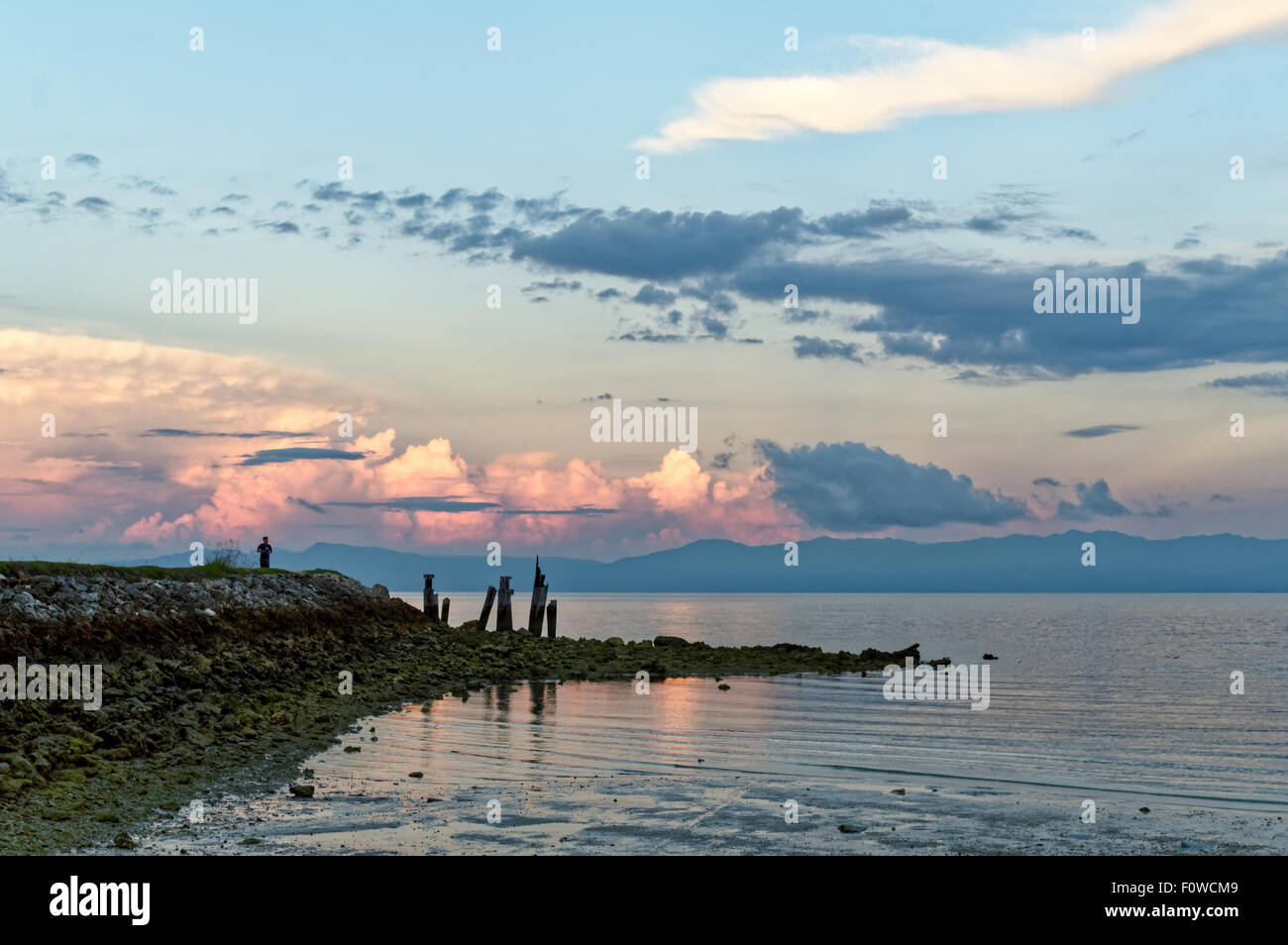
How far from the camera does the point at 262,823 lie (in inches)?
595

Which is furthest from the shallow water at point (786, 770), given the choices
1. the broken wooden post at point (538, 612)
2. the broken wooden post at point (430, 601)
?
the broken wooden post at point (430, 601)

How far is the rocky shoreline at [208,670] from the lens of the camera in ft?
54.1

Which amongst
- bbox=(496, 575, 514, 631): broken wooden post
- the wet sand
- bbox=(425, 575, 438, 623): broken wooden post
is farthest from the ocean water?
bbox=(425, 575, 438, 623): broken wooden post

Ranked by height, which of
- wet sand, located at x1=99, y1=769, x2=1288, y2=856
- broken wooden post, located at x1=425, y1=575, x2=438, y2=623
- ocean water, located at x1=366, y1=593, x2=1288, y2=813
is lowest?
ocean water, located at x1=366, y1=593, x2=1288, y2=813

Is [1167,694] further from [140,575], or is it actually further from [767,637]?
[767,637]

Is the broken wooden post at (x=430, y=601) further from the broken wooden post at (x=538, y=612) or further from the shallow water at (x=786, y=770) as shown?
the shallow water at (x=786, y=770)

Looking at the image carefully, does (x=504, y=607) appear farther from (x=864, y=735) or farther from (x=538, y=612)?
(x=864, y=735)

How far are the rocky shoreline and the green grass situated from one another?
0.10 metres

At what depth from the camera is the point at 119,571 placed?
108ft

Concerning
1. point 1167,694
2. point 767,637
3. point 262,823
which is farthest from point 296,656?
point 767,637

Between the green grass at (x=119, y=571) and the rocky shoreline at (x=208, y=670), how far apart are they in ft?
0.31

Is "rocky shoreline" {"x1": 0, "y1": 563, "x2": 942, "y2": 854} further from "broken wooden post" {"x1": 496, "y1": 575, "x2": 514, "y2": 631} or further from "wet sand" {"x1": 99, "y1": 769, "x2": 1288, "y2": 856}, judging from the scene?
"broken wooden post" {"x1": 496, "y1": 575, "x2": 514, "y2": 631}

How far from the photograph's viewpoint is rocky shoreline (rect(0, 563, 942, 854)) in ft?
54.1
